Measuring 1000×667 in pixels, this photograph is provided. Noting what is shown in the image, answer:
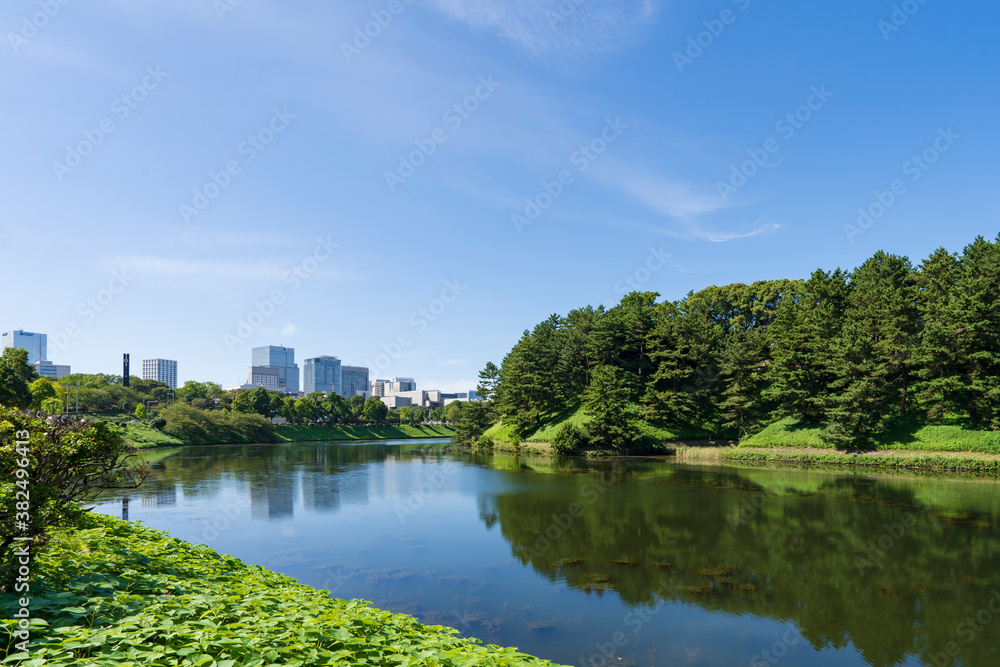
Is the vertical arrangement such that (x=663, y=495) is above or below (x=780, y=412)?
below

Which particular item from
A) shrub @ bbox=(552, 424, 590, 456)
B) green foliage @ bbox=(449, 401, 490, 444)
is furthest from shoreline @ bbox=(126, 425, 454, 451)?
shrub @ bbox=(552, 424, 590, 456)

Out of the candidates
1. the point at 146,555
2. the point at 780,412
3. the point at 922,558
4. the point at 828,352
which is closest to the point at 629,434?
the point at 780,412

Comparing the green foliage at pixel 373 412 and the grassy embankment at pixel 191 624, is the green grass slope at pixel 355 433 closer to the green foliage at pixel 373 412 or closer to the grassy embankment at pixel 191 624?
the green foliage at pixel 373 412

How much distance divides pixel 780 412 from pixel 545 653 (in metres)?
45.1

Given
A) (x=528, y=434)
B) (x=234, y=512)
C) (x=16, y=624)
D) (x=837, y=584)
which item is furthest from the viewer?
(x=528, y=434)

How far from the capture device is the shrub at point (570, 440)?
5116cm

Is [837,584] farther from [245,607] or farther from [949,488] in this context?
[949,488]

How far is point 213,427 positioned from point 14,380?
2493 cm

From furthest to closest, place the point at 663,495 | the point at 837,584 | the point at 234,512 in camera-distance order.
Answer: the point at 663,495 → the point at 234,512 → the point at 837,584

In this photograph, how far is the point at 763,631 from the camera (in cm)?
994

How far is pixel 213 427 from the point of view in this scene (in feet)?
245

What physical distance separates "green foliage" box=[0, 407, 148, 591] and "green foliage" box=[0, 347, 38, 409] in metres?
56.2

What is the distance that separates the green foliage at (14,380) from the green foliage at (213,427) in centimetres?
1588

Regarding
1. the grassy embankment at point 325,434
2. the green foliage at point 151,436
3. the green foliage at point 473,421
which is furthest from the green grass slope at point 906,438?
the green foliage at point 151,436
